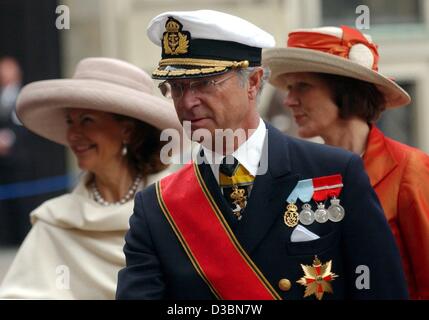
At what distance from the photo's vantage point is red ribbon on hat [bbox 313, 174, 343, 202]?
3.69 m

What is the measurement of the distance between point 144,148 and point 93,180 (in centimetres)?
26

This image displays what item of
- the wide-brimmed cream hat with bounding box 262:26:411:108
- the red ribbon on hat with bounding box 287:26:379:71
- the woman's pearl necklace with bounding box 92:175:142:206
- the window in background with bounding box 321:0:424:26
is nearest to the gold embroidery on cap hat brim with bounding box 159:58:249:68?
the wide-brimmed cream hat with bounding box 262:26:411:108

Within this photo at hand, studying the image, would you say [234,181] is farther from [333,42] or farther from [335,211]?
[333,42]

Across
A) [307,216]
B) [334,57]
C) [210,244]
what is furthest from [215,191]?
[334,57]

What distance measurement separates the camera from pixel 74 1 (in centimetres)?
1324

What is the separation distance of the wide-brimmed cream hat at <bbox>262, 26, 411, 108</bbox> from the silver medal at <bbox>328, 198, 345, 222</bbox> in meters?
1.35

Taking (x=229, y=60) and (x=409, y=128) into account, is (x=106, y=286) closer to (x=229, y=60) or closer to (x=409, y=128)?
(x=229, y=60)

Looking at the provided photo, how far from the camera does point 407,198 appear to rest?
14.7 ft

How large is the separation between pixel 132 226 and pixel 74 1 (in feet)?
31.7
